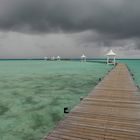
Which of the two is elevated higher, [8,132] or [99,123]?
[99,123]

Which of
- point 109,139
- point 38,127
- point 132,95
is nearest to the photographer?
point 109,139

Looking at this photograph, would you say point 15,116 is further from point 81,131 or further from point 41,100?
Answer: point 81,131

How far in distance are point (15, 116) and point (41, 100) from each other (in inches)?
139

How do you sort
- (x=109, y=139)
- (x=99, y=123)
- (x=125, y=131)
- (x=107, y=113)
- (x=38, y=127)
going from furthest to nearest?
1. (x=38, y=127)
2. (x=107, y=113)
3. (x=99, y=123)
4. (x=125, y=131)
5. (x=109, y=139)

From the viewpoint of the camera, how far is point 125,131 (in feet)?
20.5

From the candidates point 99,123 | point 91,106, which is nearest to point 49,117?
point 91,106

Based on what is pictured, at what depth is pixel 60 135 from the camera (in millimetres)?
5938

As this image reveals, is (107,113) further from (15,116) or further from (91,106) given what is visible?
(15,116)

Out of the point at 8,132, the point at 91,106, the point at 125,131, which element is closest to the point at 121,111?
the point at 91,106

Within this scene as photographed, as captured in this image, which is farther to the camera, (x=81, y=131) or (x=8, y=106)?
(x=8, y=106)

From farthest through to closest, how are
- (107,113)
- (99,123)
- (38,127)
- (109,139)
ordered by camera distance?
(38,127)
(107,113)
(99,123)
(109,139)

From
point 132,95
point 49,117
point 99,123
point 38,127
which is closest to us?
point 99,123

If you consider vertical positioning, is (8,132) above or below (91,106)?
below

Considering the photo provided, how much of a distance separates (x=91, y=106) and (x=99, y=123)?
2284 millimetres
